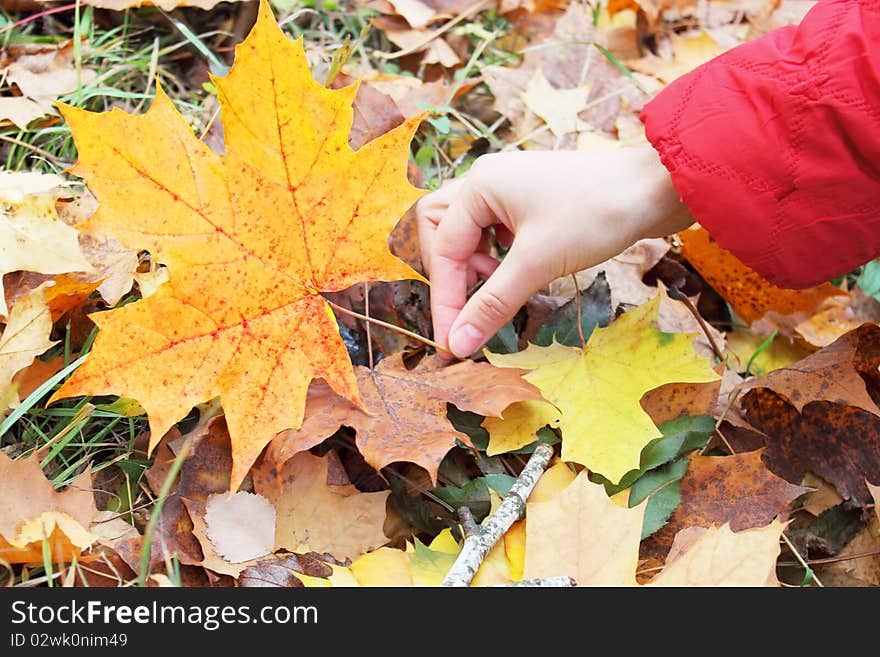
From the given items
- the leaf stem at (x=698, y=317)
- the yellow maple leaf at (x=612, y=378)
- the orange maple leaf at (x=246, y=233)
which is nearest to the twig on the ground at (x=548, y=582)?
the yellow maple leaf at (x=612, y=378)

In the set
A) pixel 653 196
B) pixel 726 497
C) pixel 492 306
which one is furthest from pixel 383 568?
pixel 653 196

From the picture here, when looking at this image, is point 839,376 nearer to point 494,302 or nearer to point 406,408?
point 494,302

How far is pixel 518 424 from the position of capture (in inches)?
46.4

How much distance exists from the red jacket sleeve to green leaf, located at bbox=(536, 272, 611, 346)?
10.3 inches

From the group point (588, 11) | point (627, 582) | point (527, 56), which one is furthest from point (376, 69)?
point (627, 582)

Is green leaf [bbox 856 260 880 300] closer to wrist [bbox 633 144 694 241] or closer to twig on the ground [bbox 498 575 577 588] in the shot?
wrist [bbox 633 144 694 241]

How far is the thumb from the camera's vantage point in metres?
1.16

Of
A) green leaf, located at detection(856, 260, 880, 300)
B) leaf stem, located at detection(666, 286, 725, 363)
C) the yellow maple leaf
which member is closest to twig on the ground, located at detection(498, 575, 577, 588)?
the yellow maple leaf

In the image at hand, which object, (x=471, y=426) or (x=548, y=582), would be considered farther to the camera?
(x=471, y=426)

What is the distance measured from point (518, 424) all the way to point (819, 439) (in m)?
0.52

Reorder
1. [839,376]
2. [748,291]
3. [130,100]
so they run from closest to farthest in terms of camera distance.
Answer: [839,376] < [748,291] < [130,100]

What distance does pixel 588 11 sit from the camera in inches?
88.3
